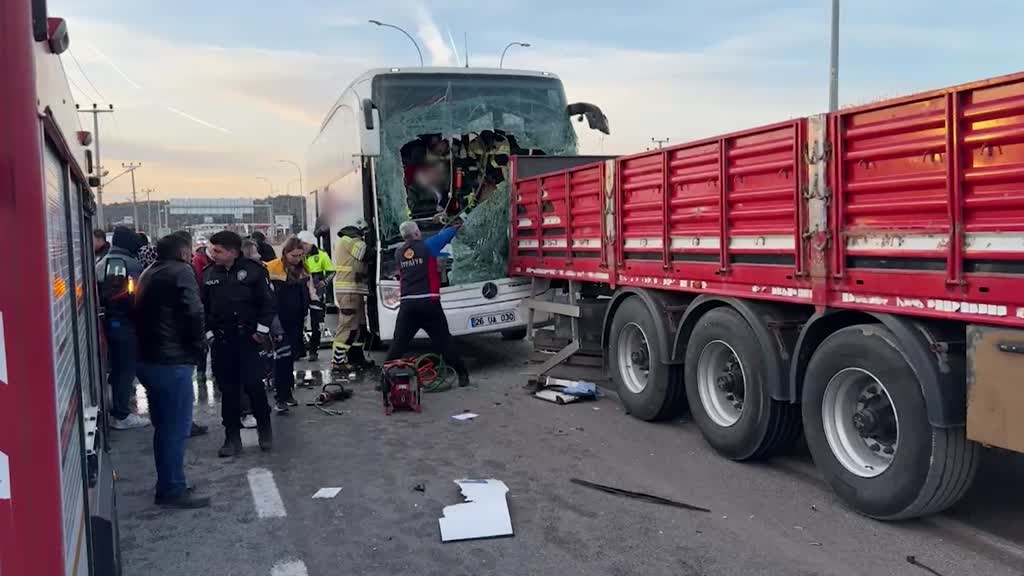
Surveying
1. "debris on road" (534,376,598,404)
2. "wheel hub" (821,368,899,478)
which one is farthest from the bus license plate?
"wheel hub" (821,368,899,478)

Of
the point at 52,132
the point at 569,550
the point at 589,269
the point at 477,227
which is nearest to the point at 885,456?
the point at 569,550

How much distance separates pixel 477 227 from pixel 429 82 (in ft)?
5.94

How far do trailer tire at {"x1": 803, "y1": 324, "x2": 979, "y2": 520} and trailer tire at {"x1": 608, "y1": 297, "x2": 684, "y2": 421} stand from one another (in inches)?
72.5

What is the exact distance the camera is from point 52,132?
235 cm

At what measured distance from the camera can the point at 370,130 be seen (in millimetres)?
8797

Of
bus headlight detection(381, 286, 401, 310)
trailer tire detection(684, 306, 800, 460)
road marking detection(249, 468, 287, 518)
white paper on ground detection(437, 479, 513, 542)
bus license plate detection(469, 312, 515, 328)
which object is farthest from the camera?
bus license plate detection(469, 312, 515, 328)

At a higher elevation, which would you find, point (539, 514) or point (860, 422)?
point (860, 422)

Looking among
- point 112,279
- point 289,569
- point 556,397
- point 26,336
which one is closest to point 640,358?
point 556,397

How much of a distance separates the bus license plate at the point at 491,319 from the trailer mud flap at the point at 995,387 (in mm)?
6074

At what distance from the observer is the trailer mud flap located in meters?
3.75

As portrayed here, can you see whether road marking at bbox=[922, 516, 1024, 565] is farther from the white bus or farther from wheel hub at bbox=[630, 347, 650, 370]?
the white bus

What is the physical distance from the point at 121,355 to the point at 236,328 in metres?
1.53

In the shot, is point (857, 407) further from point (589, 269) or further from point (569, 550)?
point (589, 269)

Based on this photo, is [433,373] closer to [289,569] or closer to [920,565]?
[289,569]
